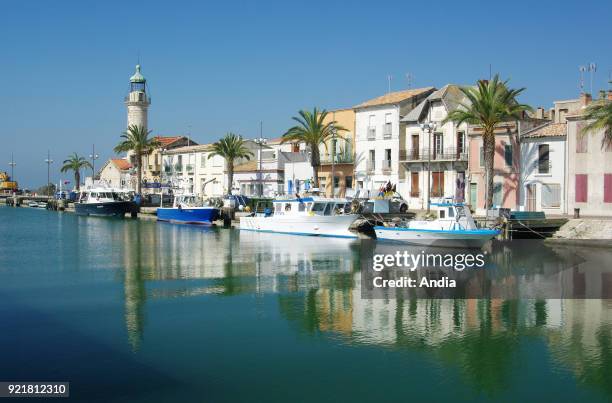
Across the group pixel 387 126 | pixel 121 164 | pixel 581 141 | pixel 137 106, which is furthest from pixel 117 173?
pixel 581 141

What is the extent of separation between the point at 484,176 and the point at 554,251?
12451 mm

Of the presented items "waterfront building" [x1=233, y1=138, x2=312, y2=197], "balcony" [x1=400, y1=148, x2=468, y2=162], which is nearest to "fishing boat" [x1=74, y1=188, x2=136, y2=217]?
"waterfront building" [x1=233, y1=138, x2=312, y2=197]

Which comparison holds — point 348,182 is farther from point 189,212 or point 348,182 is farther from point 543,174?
point 543,174

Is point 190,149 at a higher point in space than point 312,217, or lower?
higher

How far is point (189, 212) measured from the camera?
59.2 metres

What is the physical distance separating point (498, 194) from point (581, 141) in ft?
22.7

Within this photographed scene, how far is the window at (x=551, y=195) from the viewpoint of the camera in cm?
4416

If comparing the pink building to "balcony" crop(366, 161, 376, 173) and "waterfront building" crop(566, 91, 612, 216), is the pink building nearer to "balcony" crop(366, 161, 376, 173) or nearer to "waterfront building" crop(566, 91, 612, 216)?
"waterfront building" crop(566, 91, 612, 216)

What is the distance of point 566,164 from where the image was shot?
143 ft

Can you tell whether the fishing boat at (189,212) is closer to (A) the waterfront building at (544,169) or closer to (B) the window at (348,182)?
(B) the window at (348,182)

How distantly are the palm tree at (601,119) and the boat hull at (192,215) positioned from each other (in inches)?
1149

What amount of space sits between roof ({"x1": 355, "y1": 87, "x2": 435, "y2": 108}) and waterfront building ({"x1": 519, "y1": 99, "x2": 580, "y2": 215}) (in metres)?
12.1

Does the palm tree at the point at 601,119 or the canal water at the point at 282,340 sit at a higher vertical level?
the palm tree at the point at 601,119

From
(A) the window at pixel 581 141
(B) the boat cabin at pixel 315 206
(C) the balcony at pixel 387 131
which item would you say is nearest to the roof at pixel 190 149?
(C) the balcony at pixel 387 131
